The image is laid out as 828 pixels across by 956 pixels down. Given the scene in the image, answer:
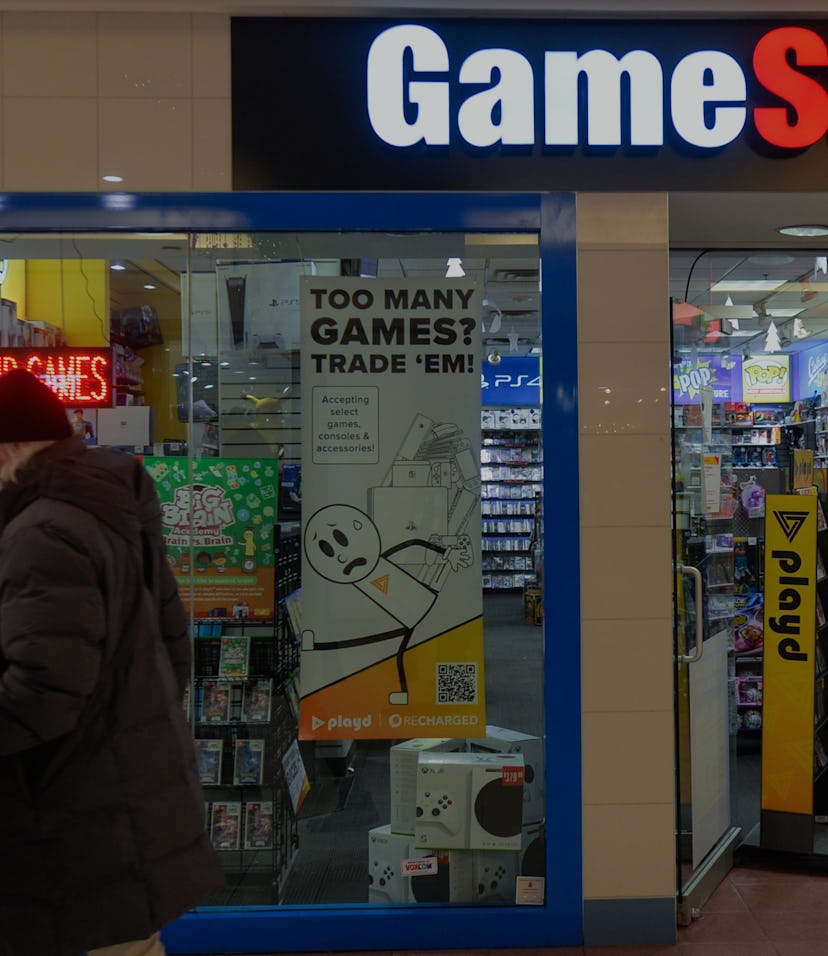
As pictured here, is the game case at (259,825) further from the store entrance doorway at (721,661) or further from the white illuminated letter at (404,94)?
the white illuminated letter at (404,94)

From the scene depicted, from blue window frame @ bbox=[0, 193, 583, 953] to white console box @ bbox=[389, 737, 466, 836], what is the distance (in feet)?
1.00

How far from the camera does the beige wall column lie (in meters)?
3.48

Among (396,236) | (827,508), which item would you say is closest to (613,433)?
(396,236)

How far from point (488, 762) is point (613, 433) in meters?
1.22

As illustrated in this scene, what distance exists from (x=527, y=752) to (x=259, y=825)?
0.98 m

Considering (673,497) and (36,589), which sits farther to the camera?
(673,497)

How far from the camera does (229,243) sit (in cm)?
357

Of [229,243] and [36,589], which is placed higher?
[229,243]

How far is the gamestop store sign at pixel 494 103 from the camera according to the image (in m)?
3.46

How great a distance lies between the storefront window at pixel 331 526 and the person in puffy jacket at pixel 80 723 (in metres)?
1.47

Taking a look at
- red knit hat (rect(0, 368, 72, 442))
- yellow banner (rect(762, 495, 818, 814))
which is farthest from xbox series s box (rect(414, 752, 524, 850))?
red knit hat (rect(0, 368, 72, 442))

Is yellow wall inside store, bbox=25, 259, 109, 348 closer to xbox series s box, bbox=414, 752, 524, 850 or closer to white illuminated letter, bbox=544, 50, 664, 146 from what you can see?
white illuminated letter, bbox=544, 50, 664, 146

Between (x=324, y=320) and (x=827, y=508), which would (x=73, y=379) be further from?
(x=827, y=508)

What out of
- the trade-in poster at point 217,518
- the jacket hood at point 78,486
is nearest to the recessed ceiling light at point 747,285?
the trade-in poster at point 217,518
